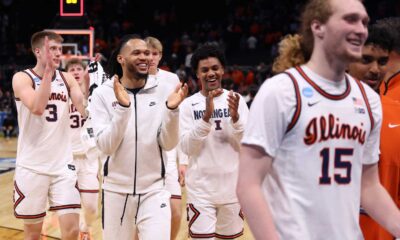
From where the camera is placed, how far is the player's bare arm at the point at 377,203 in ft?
9.78

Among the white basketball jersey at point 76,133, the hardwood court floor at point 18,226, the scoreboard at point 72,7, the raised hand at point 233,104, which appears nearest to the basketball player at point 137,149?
the raised hand at point 233,104

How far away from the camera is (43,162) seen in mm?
5973

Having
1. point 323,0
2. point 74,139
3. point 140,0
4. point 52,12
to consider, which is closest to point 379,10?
point 140,0

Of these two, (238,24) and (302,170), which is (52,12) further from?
(302,170)

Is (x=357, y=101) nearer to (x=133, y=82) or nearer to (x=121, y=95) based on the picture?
(x=121, y=95)

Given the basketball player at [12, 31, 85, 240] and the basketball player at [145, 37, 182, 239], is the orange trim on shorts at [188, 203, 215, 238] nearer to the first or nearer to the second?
the basketball player at [145, 37, 182, 239]

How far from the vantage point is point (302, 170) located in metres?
2.76

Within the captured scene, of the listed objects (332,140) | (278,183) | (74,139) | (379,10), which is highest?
(379,10)

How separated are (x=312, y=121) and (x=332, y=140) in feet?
0.43

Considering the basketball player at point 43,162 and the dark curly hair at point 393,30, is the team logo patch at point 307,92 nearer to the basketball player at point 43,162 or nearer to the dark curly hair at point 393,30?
the dark curly hair at point 393,30

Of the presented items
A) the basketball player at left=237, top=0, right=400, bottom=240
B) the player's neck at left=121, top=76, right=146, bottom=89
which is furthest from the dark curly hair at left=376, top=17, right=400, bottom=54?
the player's neck at left=121, top=76, right=146, bottom=89

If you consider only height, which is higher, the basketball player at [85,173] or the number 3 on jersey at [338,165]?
the number 3 on jersey at [338,165]

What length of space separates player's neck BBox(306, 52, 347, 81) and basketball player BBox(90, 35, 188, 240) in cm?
210

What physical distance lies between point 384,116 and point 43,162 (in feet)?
11.2
